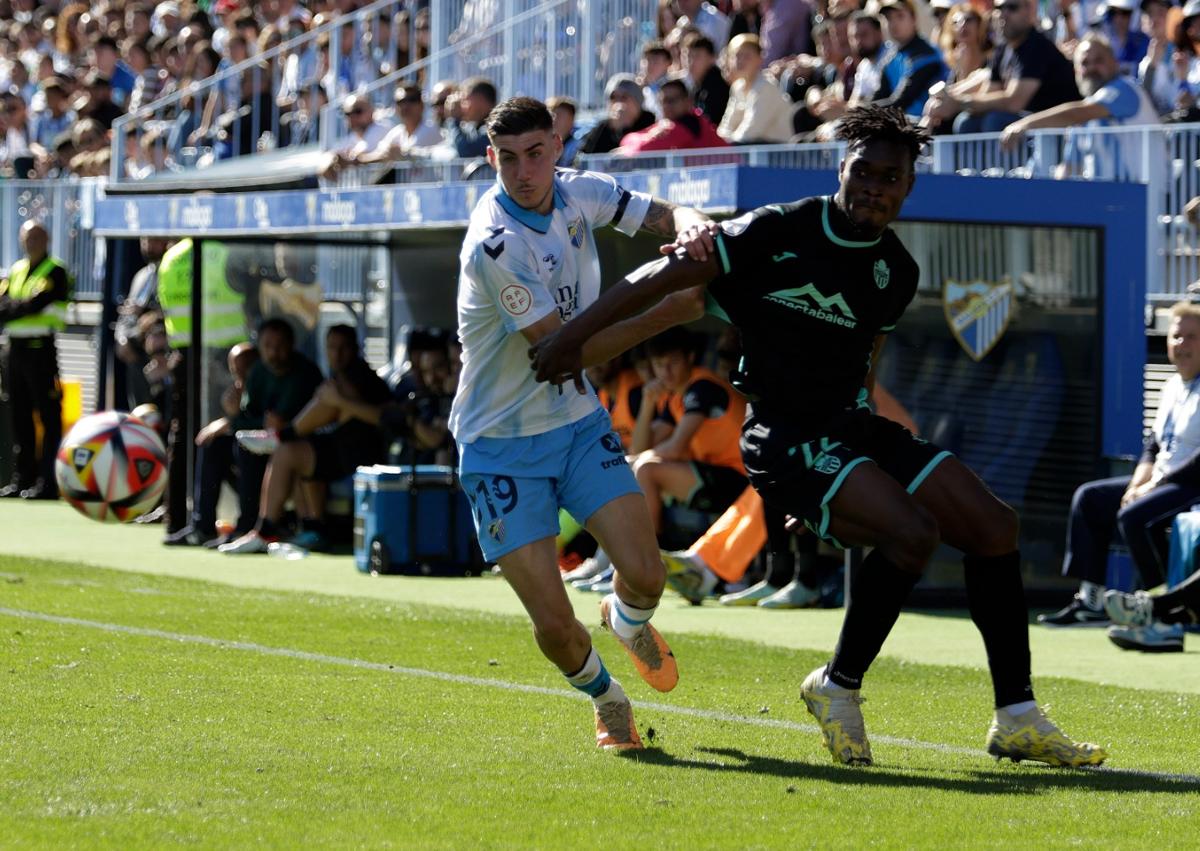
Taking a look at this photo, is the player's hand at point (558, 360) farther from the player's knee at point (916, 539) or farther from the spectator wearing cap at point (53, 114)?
the spectator wearing cap at point (53, 114)

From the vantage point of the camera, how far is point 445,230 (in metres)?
15.2

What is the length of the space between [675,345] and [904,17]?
3473 mm

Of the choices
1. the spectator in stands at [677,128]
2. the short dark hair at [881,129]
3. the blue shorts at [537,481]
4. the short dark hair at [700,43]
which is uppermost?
the short dark hair at [700,43]

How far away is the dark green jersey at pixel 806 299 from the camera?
21.4ft

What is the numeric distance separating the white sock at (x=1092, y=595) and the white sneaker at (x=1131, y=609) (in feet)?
2.55

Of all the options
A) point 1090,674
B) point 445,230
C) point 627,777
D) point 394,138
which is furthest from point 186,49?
point 627,777

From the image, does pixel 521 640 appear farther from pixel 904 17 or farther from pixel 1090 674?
pixel 904 17

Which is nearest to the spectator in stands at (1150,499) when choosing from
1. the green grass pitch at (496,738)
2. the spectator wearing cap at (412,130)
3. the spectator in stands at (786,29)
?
the green grass pitch at (496,738)

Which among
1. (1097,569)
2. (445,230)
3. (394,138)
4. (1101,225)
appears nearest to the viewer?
(1097,569)

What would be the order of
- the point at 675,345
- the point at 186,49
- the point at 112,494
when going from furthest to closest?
the point at 186,49
the point at 112,494
the point at 675,345

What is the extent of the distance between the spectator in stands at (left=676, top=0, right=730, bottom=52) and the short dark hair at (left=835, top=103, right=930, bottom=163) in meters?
12.4

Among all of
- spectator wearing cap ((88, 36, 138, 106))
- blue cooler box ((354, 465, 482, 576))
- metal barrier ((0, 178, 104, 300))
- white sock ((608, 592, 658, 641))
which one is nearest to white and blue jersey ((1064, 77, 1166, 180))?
blue cooler box ((354, 465, 482, 576))

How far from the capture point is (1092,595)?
37.6 feet

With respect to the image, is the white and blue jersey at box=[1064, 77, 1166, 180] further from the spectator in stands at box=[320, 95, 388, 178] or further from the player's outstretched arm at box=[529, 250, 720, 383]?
the spectator in stands at box=[320, 95, 388, 178]
